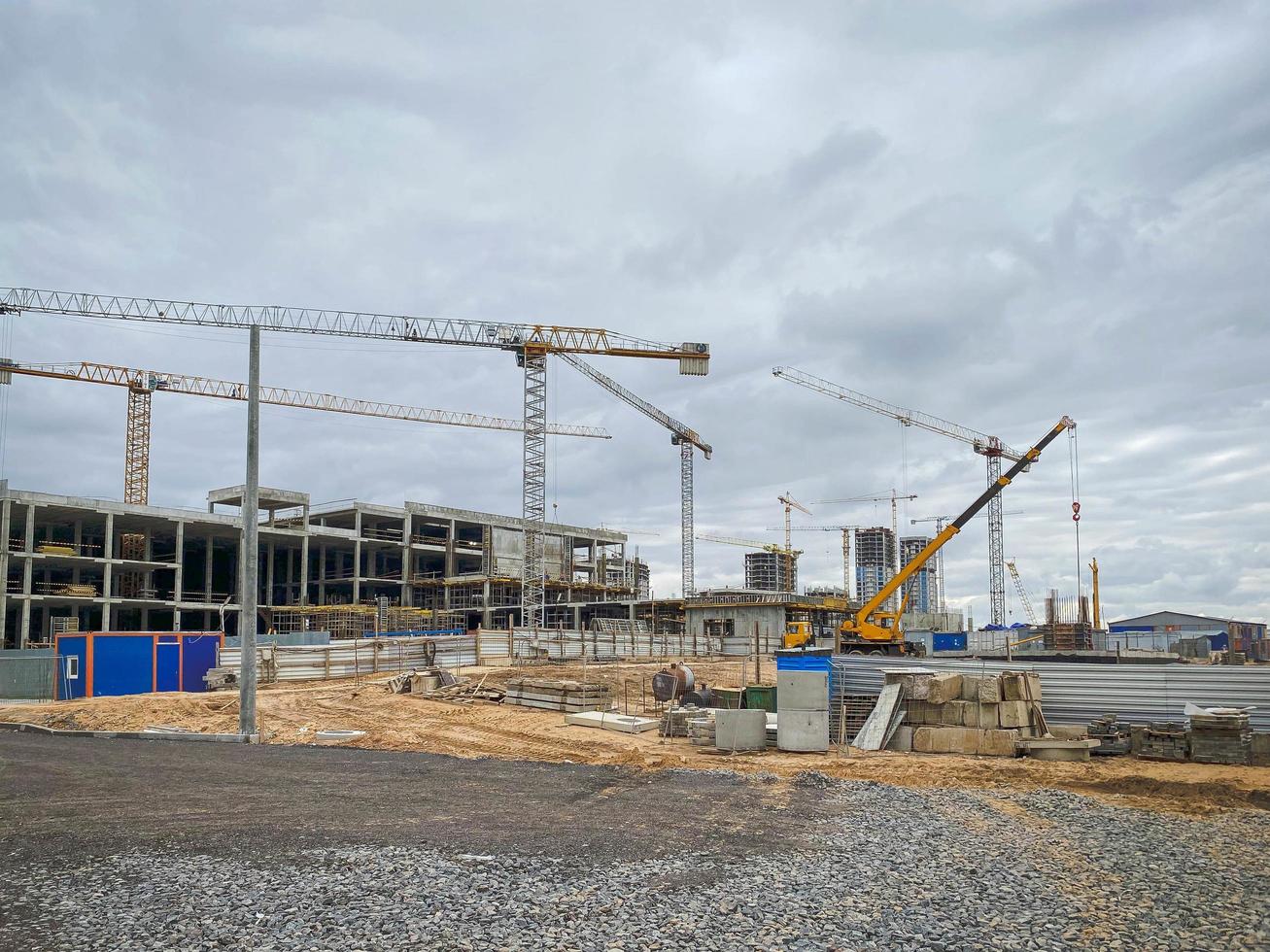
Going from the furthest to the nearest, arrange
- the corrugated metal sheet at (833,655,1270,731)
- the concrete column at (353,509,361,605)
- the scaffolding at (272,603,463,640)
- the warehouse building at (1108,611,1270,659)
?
the concrete column at (353,509,361,605) → the scaffolding at (272,603,463,640) → the warehouse building at (1108,611,1270,659) → the corrugated metal sheet at (833,655,1270,731)

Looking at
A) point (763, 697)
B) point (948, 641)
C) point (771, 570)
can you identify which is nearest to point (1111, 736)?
point (763, 697)

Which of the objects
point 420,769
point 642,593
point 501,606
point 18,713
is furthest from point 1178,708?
point 642,593

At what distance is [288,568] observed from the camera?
83125 mm

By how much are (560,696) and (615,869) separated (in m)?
17.8

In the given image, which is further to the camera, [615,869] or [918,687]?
[918,687]

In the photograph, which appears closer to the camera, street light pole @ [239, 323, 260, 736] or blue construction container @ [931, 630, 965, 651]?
street light pole @ [239, 323, 260, 736]

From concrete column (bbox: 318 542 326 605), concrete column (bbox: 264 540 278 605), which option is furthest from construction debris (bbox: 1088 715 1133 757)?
concrete column (bbox: 318 542 326 605)

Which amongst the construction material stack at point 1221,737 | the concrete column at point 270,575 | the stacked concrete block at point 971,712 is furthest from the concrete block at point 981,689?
the concrete column at point 270,575

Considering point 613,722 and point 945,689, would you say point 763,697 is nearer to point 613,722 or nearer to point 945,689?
point 613,722

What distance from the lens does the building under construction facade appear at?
65562 millimetres

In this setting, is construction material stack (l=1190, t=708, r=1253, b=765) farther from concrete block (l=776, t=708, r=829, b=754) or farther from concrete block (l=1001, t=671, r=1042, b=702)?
concrete block (l=776, t=708, r=829, b=754)

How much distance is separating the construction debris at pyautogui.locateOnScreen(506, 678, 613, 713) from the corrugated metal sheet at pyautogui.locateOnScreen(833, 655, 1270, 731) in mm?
9621

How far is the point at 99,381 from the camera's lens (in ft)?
301

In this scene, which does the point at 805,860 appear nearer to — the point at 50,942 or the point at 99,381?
the point at 50,942
